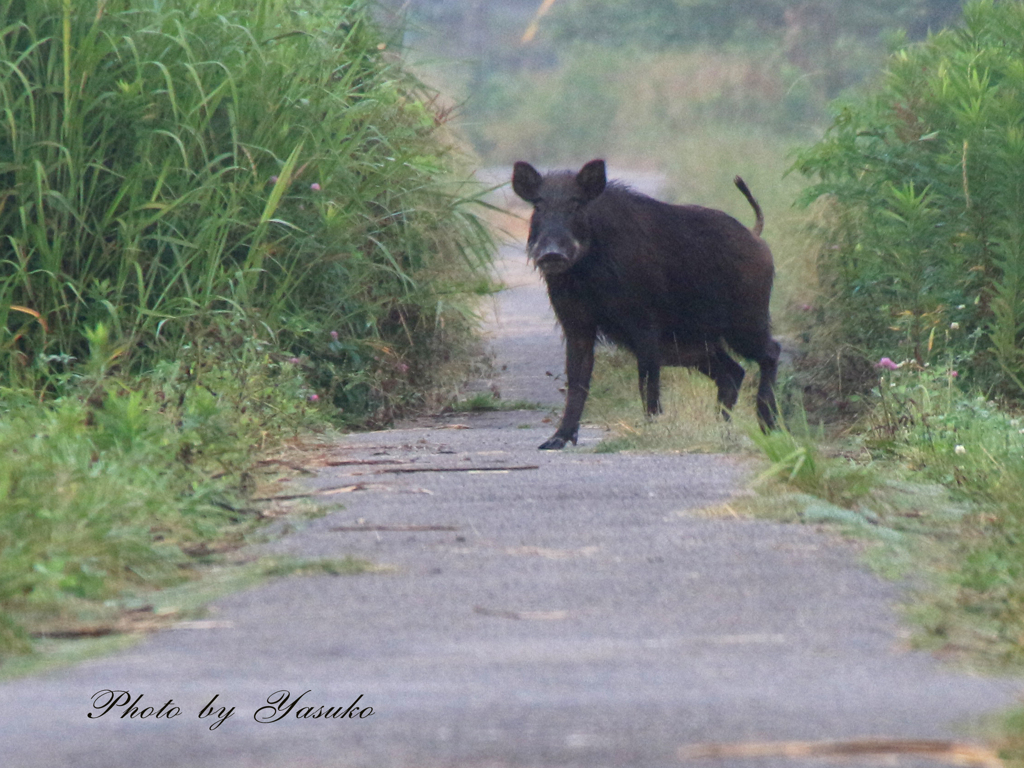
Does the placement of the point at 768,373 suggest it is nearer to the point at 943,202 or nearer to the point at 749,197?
the point at 749,197

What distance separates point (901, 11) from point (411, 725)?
24456 mm

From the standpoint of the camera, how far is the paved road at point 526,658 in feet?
7.50

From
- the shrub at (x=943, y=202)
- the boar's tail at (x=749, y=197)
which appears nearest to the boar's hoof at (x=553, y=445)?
the shrub at (x=943, y=202)

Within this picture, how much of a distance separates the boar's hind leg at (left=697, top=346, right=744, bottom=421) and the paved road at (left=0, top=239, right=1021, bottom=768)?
3650 millimetres

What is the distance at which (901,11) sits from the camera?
2502 cm

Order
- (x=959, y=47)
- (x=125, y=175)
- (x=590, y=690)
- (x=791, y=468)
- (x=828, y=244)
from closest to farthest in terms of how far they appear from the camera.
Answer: (x=590, y=690)
(x=791, y=468)
(x=125, y=175)
(x=959, y=47)
(x=828, y=244)

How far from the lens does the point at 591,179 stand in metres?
6.83

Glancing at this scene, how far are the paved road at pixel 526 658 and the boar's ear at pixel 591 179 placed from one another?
9.10ft

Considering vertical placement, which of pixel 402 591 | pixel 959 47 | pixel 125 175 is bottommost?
pixel 402 591

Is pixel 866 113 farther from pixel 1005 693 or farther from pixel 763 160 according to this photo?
pixel 763 160

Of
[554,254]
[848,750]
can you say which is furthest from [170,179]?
[848,750]

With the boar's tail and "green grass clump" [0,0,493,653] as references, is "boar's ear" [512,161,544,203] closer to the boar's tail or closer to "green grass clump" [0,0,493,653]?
"green grass clump" [0,0,493,653]

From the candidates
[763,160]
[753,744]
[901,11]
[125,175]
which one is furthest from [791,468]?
[901,11]

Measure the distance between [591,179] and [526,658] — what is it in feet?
14.3
